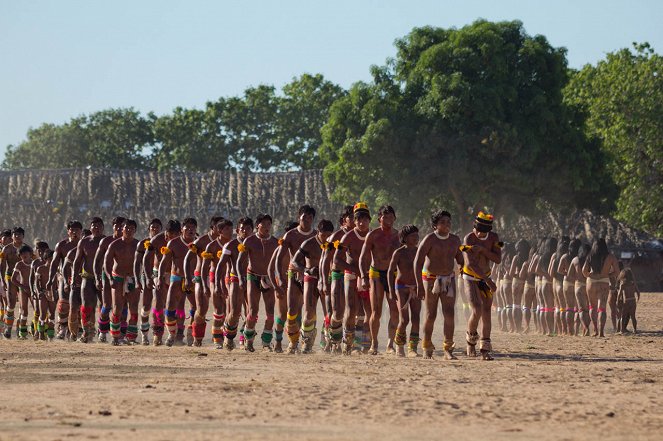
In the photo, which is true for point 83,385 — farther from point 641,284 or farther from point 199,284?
point 641,284

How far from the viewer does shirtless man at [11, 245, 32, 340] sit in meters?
26.5

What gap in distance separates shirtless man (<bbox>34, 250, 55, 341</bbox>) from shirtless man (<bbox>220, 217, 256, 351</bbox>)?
525 centimetres

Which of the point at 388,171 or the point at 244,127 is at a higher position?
the point at 244,127

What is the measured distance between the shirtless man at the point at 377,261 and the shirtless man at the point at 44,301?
8.57m

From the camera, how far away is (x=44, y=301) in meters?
25.6

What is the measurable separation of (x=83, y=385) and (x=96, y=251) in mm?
10060

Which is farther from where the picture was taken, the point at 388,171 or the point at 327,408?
the point at 388,171

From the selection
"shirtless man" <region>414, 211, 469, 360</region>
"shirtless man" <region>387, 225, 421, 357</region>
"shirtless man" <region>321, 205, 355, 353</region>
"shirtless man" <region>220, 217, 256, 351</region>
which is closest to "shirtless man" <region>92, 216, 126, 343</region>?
"shirtless man" <region>220, 217, 256, 351</region>

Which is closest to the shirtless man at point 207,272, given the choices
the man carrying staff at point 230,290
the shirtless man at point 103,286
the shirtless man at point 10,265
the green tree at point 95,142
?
the man carrying staff at point 230,290

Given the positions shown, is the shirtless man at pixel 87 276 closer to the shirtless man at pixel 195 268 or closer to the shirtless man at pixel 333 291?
the shirtless man at pixel 195 268

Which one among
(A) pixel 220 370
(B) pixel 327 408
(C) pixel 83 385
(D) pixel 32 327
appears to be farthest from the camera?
(D) pixel 32 327

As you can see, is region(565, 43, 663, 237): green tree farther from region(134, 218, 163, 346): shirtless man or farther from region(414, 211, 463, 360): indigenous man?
region(414, 211, 463, 360): indigenous man

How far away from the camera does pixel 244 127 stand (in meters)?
78.1

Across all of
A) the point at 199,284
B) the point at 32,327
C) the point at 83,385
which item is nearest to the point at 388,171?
the point at 32,327
